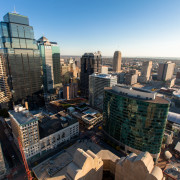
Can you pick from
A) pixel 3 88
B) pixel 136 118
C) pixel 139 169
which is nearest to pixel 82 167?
pixel 139 169

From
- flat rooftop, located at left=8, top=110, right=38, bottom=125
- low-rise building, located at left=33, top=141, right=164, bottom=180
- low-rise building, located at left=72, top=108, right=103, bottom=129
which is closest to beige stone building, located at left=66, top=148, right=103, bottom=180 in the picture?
low-rise building, located at left=33, top=141, right=164, bottom=180

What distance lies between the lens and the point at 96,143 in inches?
4341

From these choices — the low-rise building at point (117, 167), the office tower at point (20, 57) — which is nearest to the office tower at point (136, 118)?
the low-rise building at point (117, 167)

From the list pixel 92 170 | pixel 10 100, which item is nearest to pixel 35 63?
pixel 10 100

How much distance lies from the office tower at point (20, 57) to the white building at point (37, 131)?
67.7 m

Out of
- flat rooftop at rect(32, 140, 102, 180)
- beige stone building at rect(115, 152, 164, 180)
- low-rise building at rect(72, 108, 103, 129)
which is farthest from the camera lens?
low-rise building at rect(72, 108, 103, 129)

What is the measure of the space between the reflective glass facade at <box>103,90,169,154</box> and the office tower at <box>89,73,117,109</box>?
53692mm

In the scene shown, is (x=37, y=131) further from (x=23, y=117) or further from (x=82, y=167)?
(x=82, y=167)

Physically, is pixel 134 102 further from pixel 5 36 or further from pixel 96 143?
pixel 5 36

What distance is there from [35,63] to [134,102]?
142 m

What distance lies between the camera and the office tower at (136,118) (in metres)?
80.6

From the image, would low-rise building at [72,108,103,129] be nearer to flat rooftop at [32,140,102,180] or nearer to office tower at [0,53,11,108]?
flat rooftop at [32,140,102,180]

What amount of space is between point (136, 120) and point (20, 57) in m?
152

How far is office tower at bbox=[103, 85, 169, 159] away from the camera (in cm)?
8062
